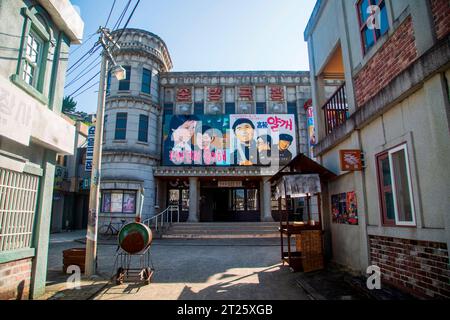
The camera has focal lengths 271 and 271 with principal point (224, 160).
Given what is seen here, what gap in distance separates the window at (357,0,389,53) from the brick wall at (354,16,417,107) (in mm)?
461

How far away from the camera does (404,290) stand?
5.18 metres

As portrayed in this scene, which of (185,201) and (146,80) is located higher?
(146,80)

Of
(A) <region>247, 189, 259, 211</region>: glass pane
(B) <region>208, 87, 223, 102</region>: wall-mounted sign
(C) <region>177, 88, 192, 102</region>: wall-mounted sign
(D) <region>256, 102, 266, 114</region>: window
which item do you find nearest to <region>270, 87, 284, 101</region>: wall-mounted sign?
(D) <region>256, 102, 266, 114</region>: window

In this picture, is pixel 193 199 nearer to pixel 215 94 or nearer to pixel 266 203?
pixel 266 203

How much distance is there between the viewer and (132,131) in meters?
20.9

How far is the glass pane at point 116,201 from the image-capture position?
19.8 meters

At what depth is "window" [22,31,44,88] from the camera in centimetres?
603

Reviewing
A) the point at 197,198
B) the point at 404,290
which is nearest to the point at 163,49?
the point at 197,198

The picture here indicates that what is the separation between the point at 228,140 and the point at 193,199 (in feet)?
18.3

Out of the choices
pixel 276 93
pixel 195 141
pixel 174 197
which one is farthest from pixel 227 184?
pixel 276 93

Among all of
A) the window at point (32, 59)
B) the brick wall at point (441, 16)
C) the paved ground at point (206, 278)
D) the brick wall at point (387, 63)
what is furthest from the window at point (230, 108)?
the brick wall at point (441, 16)

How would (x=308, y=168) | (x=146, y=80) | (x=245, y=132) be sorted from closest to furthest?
(x=308, y=168) < (x=146, y=80) < (x=245, y=132)

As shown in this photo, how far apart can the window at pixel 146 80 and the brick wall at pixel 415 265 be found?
20087 mm

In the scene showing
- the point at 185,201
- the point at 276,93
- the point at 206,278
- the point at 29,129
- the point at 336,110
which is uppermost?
the point at 276,93
